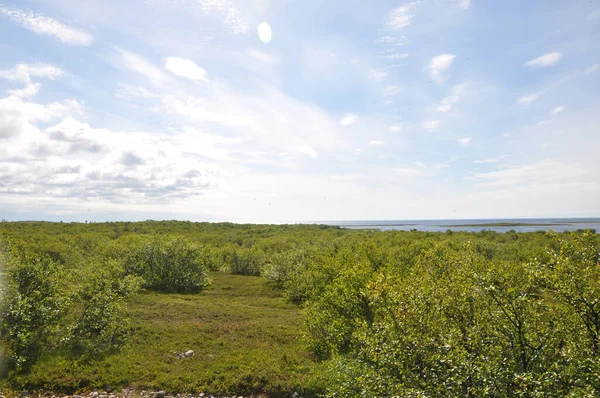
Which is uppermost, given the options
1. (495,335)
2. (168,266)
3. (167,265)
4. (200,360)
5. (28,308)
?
(495,335)

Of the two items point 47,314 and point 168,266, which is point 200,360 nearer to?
point 47,314

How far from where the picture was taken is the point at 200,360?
2794 cm

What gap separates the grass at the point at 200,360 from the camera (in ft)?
76.1

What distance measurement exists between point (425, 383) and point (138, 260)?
6805cm

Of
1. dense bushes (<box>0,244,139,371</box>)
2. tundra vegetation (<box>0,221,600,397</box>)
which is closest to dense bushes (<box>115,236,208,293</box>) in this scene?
tundra vegetation (<box>0,221,600,397</box>)

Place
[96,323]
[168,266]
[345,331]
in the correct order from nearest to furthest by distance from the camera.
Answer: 1. [345,331]
2. [96,323]
3. [168,266]

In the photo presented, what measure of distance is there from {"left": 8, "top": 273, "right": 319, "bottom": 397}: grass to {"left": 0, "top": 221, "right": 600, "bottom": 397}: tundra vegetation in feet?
0.41

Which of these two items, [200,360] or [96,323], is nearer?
[96,323]

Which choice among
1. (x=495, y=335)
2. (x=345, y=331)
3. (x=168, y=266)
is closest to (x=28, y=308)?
(x=345, y=331)

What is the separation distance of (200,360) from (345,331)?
543 inches

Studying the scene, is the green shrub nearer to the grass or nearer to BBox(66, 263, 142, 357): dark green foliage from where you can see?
the grass

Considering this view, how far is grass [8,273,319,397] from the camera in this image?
23188 mm

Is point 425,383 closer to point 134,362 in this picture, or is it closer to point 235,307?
point 134,362

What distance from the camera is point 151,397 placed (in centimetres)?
2214
